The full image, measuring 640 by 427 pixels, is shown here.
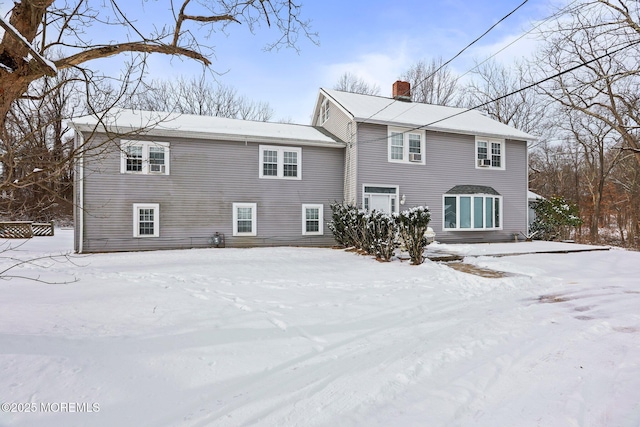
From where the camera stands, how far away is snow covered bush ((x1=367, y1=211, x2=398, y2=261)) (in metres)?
9.56

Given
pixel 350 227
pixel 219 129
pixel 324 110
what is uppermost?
pixel 324 110

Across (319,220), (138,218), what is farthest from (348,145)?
(138,218)

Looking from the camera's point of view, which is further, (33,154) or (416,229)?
(416,229)

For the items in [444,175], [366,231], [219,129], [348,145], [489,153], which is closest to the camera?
[366,231]

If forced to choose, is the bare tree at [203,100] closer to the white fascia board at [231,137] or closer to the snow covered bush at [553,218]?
the white fascia board at [231,137]

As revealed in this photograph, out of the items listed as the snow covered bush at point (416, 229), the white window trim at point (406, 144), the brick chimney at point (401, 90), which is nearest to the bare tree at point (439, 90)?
the brick chimney at point (401, 90)

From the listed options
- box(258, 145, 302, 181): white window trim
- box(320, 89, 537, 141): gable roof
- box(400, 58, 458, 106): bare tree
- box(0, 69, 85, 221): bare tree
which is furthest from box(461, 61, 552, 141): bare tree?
box(0, 69, 85, 221): bare tree

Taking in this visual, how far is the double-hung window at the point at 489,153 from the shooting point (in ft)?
51.1

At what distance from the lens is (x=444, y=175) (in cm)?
1499

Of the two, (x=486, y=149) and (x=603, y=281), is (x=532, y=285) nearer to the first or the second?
(x=603, y=281)

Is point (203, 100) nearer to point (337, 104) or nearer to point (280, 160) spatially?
point (337, 104)

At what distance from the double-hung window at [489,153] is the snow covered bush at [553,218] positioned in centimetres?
→ 373

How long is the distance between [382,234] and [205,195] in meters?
7.13

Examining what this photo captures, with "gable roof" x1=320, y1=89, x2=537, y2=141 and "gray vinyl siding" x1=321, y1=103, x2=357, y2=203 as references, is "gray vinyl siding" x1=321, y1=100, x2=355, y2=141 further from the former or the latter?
"gable roof" x1=320, y1=89, x2=537, y2=141
